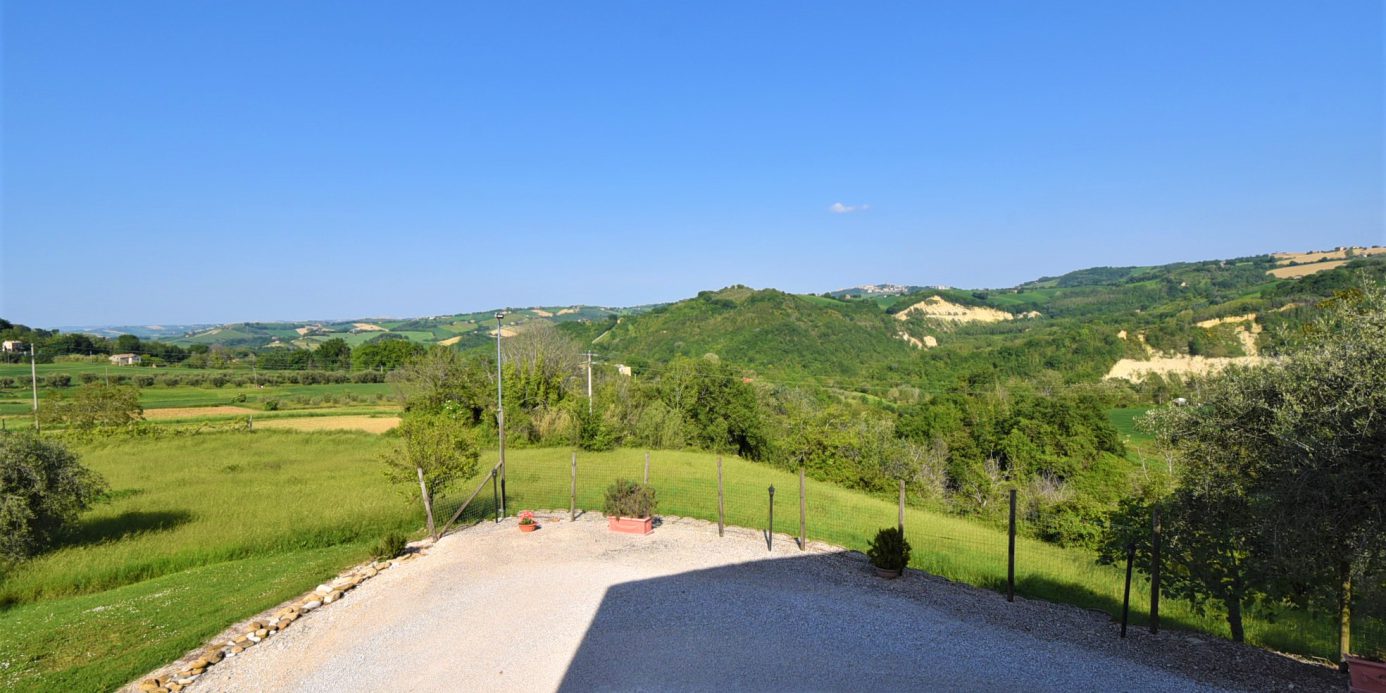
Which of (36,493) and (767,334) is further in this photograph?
(767,334)

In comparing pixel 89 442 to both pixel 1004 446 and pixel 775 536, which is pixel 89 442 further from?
pixel 1004 446

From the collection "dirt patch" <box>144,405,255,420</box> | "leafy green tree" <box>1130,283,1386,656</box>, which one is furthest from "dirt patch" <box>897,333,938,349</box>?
"leafy green tree" <box>1130,283,1386,656</box>

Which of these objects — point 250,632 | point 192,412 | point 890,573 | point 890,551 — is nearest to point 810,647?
point 890,573

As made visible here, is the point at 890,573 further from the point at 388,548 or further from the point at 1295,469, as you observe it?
the point at 388,548

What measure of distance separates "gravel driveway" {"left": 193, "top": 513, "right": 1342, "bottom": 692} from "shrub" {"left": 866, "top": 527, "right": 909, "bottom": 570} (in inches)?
14.7

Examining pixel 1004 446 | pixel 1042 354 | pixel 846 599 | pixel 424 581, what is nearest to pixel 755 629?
pixel 846 599

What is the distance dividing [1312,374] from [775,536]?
1047 centimetres

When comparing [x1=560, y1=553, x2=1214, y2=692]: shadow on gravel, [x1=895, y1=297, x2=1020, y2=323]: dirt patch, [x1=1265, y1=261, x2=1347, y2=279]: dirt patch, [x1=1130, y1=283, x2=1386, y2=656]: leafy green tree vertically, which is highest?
[x1=1265, y1=261, x2=1347, y2=279]: dirt patch

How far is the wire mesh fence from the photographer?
1066 cm

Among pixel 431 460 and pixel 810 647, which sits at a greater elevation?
pixel 431 460

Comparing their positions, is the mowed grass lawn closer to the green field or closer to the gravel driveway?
the gravel driveway

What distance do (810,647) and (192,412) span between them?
57352 millimetres

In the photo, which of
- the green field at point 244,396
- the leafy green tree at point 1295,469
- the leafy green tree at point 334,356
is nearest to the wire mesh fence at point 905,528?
the leafy green tree at point 1295,469

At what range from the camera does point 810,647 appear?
884 cm
